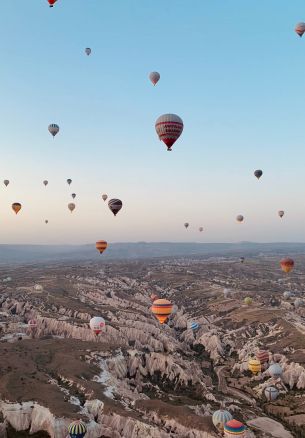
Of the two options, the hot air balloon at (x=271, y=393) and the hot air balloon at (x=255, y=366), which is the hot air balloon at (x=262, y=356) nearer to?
the hot air balloon at (x=255, y=366)

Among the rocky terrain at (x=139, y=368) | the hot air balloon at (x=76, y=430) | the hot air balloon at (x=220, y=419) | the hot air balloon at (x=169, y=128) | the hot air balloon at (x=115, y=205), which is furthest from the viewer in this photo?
the hot air balloon at (x=115, y=205)

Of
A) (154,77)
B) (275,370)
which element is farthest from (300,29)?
(275,370)

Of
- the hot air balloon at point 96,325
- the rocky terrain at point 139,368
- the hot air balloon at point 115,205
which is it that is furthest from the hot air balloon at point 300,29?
the hot air balloon at point 96,325

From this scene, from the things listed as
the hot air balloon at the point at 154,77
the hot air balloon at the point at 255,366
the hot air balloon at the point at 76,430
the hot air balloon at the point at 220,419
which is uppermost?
the hot air balloon at the point at 154,77

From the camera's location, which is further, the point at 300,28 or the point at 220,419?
the point at 300,28

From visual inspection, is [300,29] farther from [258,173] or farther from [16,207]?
[16,207]

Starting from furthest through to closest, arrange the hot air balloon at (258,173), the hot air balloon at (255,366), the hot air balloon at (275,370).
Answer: the hot air balloon at (258,173) → the hot air balloon at (255,366) → the hot air balloon at (275,370)

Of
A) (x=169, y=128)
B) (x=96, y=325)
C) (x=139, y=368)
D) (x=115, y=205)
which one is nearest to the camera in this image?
(x=169, y=128)

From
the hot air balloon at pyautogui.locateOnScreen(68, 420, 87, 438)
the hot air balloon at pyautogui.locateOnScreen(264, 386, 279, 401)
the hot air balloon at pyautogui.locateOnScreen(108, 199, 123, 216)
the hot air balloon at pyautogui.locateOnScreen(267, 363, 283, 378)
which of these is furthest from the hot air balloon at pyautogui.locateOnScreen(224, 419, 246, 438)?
the hot air balloon at pyautogui.locateOnScreen(108, 199, 123, 216)
